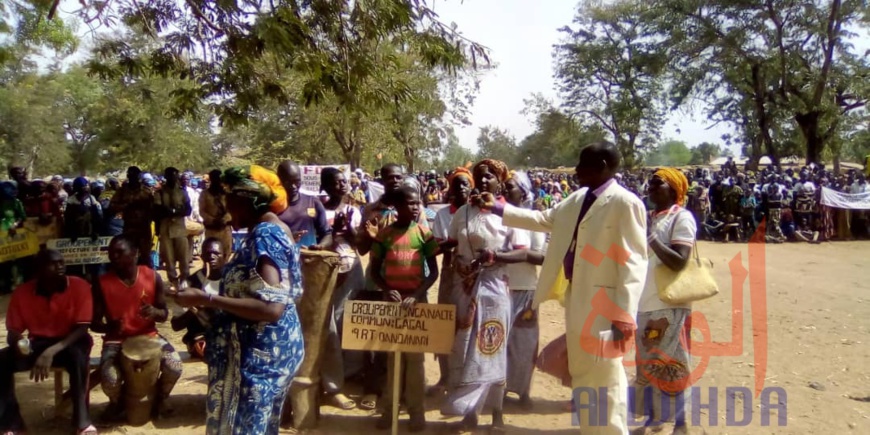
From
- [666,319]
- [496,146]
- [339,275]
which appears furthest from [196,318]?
[496,146]

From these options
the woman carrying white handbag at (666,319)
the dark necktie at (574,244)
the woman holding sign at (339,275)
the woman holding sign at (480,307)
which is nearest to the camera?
the dark necktie at (574,244)

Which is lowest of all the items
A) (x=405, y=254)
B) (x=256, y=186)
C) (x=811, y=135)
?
(x=405, y=254)

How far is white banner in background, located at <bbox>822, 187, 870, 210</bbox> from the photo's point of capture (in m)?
15.6

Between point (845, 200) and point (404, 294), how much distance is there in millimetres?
15453

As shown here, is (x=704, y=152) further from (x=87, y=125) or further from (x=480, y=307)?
(x=480, y=307)

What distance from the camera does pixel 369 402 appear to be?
15.5 feet

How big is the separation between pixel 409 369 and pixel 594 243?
1.65m

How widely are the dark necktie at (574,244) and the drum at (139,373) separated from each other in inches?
→ 109

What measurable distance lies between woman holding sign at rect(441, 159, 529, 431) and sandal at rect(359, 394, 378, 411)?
778mm

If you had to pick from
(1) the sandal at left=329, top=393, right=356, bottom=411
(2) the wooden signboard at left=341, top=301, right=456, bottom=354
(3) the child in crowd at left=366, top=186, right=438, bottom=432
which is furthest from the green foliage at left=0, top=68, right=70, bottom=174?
(2) the wooden signboard at left=341, top=301, right=456, bottom=354

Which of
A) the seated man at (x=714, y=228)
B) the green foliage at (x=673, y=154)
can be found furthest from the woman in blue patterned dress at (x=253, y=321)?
the green foliage at (x=673, y=154)

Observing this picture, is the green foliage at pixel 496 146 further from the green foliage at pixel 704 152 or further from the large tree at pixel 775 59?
the large tree at pixel 775 59

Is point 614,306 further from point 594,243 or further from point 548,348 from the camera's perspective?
point 548,348

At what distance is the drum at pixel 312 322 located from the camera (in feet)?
13.9
